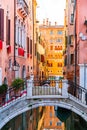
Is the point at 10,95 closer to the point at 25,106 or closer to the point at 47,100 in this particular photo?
the point at 25,106

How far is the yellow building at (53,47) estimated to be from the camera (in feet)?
222

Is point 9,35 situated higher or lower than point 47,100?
higher

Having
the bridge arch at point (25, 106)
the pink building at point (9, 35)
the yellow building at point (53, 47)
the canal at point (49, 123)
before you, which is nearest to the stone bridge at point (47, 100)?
the bridge arch at point (25, 106)

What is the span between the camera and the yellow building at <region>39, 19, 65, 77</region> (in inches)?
2670

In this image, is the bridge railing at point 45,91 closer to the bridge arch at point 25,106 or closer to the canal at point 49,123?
the bridge arch at point 25,106

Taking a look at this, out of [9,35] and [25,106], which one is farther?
[9,35]

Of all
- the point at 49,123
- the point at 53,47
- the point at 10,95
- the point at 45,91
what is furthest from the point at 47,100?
the point at 53,47

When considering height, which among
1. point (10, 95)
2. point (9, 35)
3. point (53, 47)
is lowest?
point (10, 95)

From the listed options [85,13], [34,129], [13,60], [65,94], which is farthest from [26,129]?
[85,13]

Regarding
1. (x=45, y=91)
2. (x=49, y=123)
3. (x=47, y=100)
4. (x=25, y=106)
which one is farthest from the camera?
(x=49, y=123)

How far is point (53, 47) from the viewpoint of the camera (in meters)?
69.6

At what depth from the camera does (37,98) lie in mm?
16172

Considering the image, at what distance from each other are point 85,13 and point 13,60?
4790 mm

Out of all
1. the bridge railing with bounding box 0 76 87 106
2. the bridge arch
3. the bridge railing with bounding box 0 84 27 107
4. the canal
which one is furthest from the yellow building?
the bridge arch
